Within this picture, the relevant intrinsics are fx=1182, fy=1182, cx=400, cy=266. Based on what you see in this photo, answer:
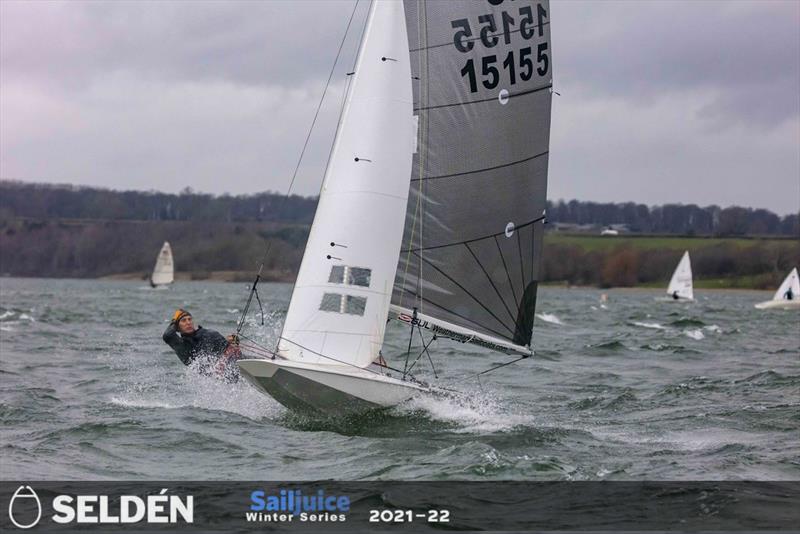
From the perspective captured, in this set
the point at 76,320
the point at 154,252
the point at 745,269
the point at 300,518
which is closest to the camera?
the point at 300,518

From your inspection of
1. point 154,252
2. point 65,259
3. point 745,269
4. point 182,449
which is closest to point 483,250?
point 182,449

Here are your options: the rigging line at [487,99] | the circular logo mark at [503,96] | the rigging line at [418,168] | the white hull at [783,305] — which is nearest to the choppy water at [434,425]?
the rigging line at [418,168]

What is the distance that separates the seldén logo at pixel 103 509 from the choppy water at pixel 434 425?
1012 millimetres

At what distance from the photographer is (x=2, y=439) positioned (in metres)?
11.7

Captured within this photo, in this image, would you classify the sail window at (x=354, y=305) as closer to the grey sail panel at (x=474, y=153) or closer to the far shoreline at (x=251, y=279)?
the grey sail panel at (x=474, y=153)

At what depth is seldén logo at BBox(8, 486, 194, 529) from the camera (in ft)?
27.1

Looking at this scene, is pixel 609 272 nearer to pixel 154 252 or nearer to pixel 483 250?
pixel 154 252

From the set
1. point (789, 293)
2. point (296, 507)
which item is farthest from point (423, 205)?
point (789, 293)

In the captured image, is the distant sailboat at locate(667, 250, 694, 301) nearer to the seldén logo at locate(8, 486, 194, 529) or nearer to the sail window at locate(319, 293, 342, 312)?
the sail window at locate(319, 293, 342, 312)

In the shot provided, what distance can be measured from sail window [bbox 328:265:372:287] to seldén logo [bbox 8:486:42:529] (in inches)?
174

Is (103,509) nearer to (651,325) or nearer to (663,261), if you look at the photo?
(651,325)

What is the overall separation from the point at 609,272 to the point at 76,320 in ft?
273

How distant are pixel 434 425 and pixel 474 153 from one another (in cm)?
317

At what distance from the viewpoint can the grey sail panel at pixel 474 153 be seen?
43.9 feet
